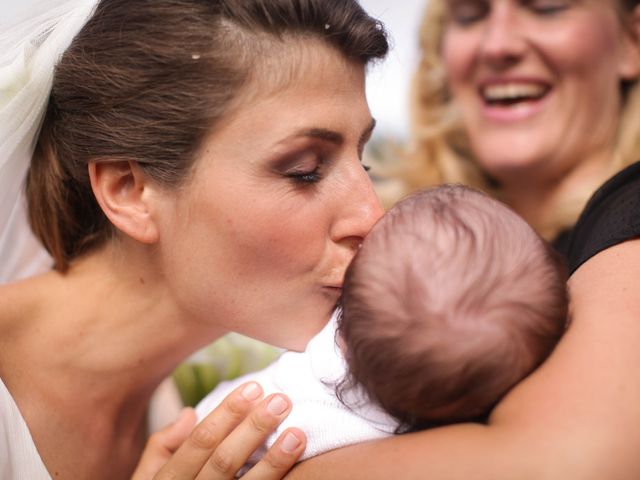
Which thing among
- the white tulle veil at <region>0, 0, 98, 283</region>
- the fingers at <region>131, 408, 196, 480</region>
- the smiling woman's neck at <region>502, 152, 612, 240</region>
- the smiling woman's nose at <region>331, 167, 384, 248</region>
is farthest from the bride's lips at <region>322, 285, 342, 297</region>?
the smiling woman's neck at <region>502, 152, 612, 240</region>

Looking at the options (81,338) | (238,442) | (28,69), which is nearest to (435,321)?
(238,442)

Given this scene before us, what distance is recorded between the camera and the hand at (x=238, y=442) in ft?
5.52

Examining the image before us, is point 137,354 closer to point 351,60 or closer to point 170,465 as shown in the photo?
point 170,465

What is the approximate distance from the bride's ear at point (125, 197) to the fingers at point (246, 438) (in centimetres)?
50

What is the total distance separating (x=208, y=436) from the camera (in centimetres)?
179

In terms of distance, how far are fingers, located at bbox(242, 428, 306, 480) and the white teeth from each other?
69.1 inches

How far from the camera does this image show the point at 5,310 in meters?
2.02

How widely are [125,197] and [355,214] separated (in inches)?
21.3

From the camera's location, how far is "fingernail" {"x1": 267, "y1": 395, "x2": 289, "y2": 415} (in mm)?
1728

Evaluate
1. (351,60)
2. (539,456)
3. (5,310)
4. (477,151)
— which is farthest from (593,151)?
(5,310)

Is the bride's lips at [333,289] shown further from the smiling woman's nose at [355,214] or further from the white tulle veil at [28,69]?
the white tulle veil at [28,69]

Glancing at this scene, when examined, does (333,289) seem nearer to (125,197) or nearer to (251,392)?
(251,392)

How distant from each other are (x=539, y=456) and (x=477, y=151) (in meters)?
1.94

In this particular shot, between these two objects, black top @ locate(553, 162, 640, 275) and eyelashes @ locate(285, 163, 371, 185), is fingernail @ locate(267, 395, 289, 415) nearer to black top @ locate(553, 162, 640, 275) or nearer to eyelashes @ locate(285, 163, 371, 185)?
eyelashes @ locate(285, 163, 371, 185)
